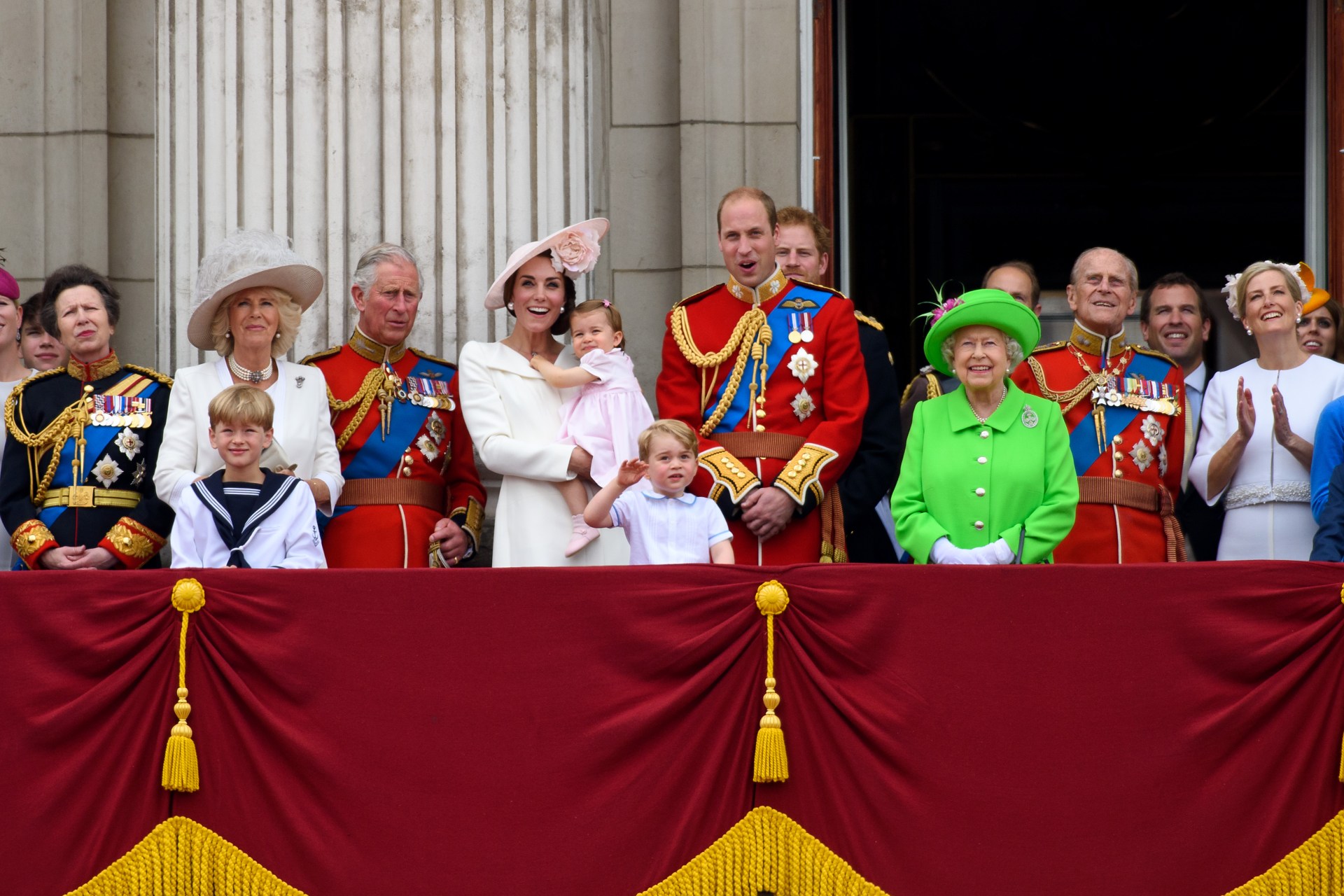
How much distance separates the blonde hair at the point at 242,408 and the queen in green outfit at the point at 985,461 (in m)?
1.93

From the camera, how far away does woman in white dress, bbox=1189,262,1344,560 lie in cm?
642

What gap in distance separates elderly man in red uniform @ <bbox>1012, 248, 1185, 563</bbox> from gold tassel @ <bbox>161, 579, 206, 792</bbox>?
282 centimetres

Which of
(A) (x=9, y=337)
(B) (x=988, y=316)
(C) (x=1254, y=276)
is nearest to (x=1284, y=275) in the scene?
(C) (x=1254, y=276)

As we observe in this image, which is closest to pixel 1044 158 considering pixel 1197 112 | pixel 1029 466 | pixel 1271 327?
pixel 1197 112

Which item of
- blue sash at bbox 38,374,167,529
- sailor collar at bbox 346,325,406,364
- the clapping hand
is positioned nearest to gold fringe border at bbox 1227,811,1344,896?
the clapping hand

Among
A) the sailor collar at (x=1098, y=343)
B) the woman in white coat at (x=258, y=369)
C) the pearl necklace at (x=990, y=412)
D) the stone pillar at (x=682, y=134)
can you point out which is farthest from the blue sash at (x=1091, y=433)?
the woman in white coat at (x=258, y=369)

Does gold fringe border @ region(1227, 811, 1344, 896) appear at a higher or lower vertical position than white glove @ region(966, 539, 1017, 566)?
lower

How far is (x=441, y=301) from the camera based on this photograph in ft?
26.5

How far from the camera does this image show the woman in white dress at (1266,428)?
6418 millimetres

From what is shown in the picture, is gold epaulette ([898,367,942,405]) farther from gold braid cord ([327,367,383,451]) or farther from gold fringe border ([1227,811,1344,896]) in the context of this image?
gold fringe border ([1227,811,1344,896])

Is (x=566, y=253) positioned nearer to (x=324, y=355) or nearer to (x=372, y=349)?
(x=372, y=349)

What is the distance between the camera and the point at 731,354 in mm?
6477

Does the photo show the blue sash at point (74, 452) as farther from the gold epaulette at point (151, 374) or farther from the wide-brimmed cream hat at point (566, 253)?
the wide-brimmed cream hat at point (566, 253)

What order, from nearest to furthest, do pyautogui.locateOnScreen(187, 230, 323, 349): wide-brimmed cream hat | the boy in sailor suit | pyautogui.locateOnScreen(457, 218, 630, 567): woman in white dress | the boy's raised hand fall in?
the boy's raised hand, the boy in sailor suit, pyautogui.locateOnScreen(457, 218, 630, 567): woman in white dress, pyautogui.locateOnScreen(187, 230, 323, 349): wide-brimmed cream hat
